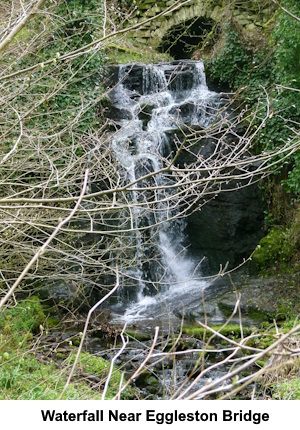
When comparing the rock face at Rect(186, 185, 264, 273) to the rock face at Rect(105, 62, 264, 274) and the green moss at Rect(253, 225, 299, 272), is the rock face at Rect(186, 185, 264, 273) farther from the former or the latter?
the green moss at Rect(253, 225, 299, 272)

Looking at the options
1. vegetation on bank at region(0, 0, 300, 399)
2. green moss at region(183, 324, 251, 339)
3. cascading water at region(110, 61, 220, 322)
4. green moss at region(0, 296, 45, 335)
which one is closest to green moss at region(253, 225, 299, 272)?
vegetation on bank at region(0, 0, 300, 399)

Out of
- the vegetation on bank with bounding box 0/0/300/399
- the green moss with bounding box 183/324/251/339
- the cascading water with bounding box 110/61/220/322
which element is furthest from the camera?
the cascading water with bounding box 110/61/220/322

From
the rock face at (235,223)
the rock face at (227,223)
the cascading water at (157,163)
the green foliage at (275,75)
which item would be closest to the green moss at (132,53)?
the cascading water at (157,163)

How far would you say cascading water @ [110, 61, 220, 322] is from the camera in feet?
26.8

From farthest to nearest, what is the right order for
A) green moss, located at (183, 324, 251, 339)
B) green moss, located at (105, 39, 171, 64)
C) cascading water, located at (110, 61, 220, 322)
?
green moss, located at (105, 39, 171, 64), cascading water, located at (110, 61, 220, 322), green moss, located at (183, 324, 251, 339)

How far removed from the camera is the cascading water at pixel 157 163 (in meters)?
8.17

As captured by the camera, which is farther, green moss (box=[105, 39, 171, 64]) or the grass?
green moss (box=[105, 39, 171, 64])

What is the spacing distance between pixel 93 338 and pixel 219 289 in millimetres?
2378

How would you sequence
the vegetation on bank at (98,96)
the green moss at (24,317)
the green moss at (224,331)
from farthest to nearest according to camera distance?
the vegetation on bank at (98,96) < the green moss at (224,331) < the green moss at (24,317)

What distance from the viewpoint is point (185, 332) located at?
6562 millimetres

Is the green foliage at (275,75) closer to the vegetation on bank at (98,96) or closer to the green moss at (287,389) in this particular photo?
the vegetation on bank at (98,96)

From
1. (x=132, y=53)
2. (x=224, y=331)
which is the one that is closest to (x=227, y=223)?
(x=224, y=331)

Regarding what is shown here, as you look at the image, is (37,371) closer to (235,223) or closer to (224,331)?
(224,331)

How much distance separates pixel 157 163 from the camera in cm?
902
